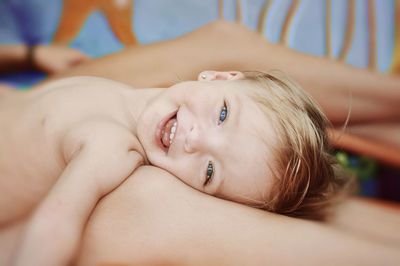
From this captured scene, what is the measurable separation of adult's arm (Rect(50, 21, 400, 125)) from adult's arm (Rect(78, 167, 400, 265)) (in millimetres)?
184

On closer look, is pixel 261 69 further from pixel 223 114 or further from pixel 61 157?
pixel 61 157

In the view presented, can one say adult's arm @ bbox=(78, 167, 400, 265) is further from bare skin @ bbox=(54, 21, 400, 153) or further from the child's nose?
bare skin @ bbox=(54, 21, 400, 153)

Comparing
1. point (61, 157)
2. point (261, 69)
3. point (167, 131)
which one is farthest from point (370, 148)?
point (61, 157)

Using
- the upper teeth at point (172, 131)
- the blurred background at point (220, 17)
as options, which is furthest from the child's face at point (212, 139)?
the blurred background at point (220, 17)

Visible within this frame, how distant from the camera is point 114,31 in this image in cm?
69

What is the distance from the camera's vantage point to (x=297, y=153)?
49 cm

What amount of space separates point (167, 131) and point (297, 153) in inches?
5.5

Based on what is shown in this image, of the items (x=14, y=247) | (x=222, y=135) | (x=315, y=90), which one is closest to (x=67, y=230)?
(x=14, y=247)

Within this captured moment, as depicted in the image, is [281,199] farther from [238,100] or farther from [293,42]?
[293,42]

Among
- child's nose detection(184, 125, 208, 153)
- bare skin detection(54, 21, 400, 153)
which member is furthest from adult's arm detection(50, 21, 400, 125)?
child's nose detection(184, 125, 208, 153)

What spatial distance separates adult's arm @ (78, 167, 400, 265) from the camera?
42 centimetres

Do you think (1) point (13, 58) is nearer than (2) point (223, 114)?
No

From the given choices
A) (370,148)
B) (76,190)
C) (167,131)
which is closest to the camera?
(76,190)

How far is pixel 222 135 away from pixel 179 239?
0.12 meters
